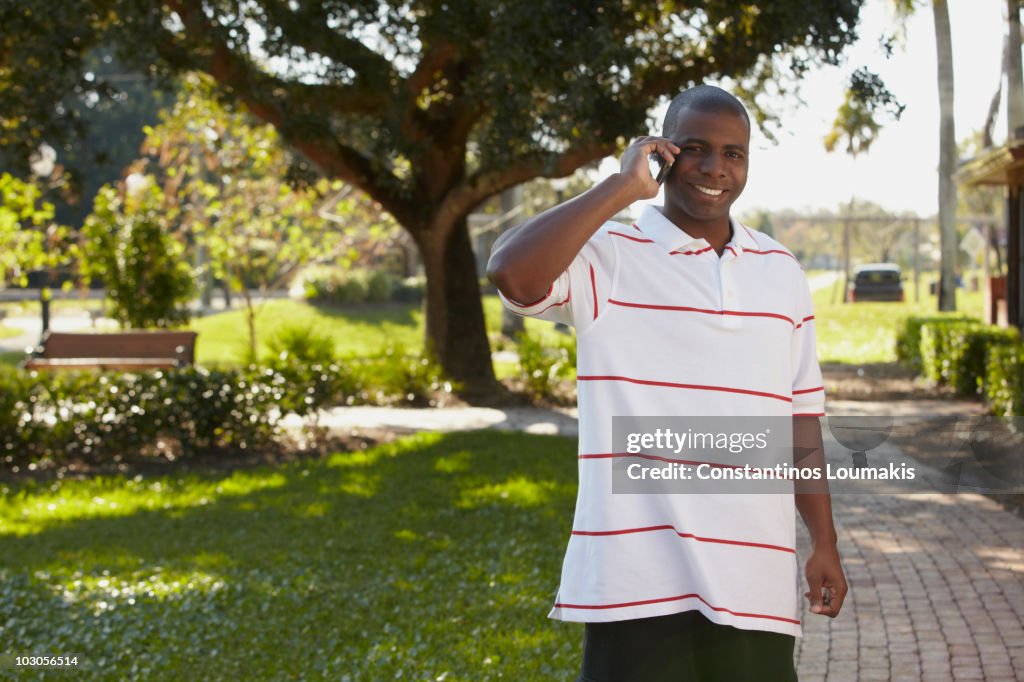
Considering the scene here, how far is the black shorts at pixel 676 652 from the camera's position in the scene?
2270 millimetres

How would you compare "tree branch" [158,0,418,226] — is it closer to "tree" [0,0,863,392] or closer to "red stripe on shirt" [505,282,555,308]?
"tree" [0,0,863,392]

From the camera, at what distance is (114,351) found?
14.9m

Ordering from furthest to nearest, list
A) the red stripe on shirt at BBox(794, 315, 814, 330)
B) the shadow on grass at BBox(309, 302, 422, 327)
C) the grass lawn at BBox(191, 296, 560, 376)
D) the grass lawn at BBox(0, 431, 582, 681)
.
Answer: the shadow on grass at BBox(309, 302, 422, 327) < the grass lawn at BBox(191, 296, 560, 376) < the grass lawn at BBox(0, 431, 582, 681) < the red stripe on shirt at BBox(794, 315, 814, 330)

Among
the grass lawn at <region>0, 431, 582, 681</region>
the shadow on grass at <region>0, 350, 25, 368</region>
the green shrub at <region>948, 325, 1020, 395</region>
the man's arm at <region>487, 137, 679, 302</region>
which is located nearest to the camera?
the man's arm at <region>487, 137, 679, 302</region>

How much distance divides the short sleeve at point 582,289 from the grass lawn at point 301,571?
2776mm

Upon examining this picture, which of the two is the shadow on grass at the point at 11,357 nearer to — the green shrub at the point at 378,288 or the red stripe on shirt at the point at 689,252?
the green shrub at the point at 378,288

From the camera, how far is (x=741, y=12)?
418 inches

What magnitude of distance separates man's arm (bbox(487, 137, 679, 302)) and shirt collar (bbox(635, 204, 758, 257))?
0.11 meters

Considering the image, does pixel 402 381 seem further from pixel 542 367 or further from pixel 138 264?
pixel 138 264

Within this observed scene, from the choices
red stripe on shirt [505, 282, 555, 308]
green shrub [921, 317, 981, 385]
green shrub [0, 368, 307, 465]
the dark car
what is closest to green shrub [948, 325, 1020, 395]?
green shrub [921, 317, 981, 385]

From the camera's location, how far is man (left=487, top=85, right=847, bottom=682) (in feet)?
7.43

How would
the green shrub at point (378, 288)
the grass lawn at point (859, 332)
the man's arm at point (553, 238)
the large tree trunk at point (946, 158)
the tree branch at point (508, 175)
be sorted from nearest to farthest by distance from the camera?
the man's arm at point (553, 238) < the tree branch at point (508, 175) < the large tree trunk at point (946, 158) < the grass lawn at point (859, 332) < the green shrub at point (378, 288)

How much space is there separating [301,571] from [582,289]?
181 inches

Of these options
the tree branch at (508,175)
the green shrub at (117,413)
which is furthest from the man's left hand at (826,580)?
the green shrub at (117,413)
